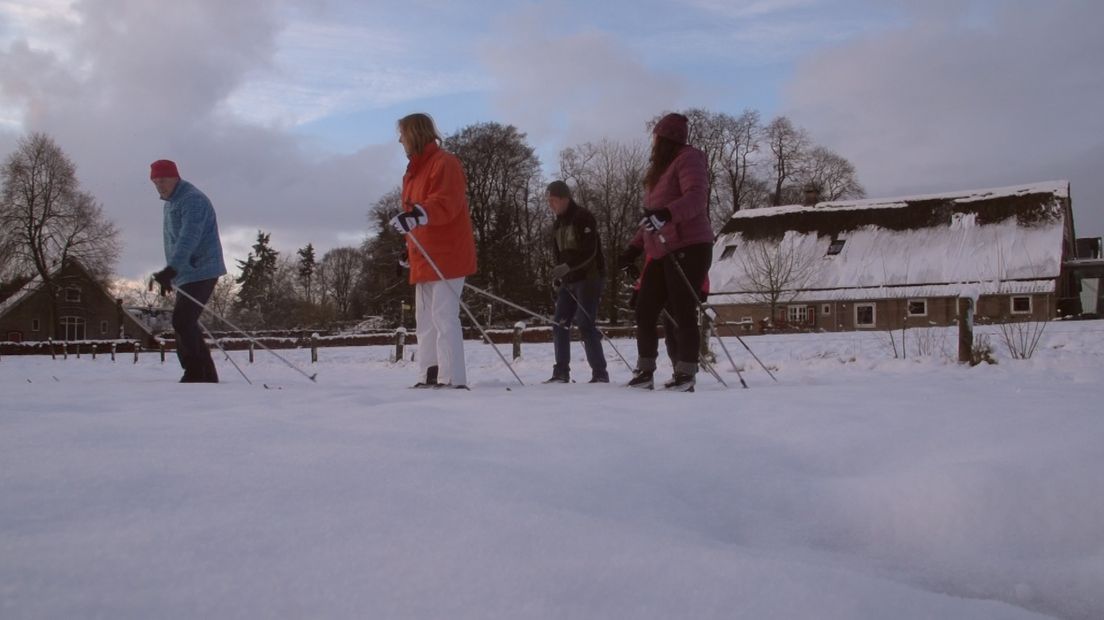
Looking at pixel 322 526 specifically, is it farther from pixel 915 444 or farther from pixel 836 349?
pixel 836 349

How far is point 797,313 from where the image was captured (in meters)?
36.9

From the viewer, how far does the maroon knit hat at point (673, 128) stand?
16.3ft

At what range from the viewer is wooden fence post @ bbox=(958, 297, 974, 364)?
7.73 metres

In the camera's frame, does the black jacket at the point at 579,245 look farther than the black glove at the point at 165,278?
Yes

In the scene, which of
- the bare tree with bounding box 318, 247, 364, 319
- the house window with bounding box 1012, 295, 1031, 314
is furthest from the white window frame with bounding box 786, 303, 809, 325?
the bare tree with bounding box 318, 247, 364, 319

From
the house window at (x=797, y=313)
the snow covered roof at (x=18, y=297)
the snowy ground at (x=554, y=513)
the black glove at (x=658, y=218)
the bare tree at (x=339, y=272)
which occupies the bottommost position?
the snowy ground at (x=554, y=513)

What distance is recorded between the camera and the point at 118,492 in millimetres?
1659

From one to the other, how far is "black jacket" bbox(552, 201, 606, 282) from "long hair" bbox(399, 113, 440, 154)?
1.34 m

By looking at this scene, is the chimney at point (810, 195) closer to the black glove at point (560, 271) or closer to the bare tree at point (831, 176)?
the bare tree at point (831, 176)

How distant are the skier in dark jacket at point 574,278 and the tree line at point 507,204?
1120 inches

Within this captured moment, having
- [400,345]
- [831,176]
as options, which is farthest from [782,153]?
[400,345]

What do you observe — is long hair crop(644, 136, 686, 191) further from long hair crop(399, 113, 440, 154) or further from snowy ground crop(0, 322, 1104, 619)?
snowy ground crop(0, 322, 1104, 619)

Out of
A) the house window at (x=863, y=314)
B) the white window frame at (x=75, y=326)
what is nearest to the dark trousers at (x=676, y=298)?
the house window at (x=863, y=314)

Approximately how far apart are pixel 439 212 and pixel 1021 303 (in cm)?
3401
